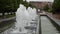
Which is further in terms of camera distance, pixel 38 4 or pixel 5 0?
pixel 38 4

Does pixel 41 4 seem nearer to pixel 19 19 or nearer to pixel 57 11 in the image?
pixel 57 11

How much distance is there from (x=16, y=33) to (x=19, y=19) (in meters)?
1.79

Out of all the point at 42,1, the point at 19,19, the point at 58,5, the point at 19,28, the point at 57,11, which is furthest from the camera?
the point at 42,1

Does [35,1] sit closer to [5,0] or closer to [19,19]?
[5,0]

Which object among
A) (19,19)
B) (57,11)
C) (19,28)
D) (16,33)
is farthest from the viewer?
(57,11)

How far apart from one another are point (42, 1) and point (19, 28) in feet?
243

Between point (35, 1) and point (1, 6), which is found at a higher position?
point (1, 6)

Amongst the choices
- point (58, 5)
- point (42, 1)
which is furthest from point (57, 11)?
point (42, 1)

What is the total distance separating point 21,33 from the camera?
777 centimetres

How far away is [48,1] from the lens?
76875 mm

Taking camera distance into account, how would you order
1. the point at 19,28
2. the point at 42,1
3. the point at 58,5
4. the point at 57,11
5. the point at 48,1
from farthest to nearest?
the point at 42,1 < the point at 48,1 < the point at 57,11 < the point at 58,5 < the point at 19,28

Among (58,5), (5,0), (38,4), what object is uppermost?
(5,0)

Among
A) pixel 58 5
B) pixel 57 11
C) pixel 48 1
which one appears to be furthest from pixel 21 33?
pixel 48 1

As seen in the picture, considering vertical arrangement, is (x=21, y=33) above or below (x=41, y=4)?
above
